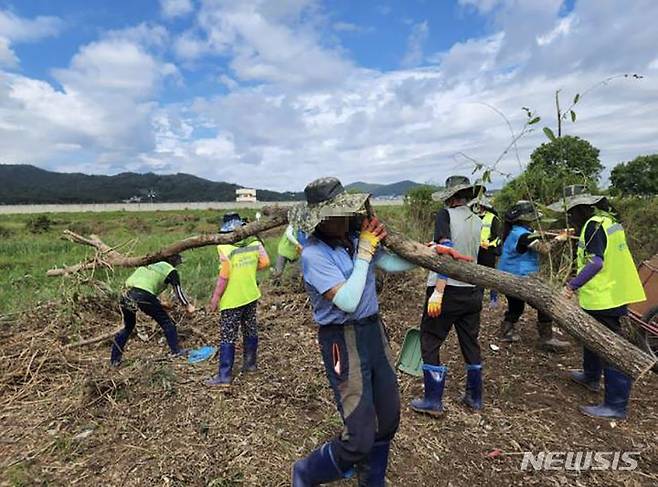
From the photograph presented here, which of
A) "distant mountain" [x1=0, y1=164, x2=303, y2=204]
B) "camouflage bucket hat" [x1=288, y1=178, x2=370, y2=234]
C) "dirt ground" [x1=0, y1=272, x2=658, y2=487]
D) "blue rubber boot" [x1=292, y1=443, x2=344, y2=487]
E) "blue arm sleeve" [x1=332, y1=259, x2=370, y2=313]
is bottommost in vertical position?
"dirt ground" [x1=0, y1=272, x2=658, y2=487]

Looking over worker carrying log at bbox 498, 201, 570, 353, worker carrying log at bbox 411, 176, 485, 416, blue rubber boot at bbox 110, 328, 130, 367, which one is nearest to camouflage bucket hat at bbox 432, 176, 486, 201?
worker carrying log at bbox 411, 176, 485, 416

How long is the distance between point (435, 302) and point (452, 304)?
0.18 metres

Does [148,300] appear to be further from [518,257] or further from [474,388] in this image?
[518,257]

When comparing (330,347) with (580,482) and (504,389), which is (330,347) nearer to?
(580,482)

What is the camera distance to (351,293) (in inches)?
86.5

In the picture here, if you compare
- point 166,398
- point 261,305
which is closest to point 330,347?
point 166,398

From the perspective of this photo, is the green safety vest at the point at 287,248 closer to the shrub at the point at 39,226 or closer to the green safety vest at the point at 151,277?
the green safety vest at the point at 151,277

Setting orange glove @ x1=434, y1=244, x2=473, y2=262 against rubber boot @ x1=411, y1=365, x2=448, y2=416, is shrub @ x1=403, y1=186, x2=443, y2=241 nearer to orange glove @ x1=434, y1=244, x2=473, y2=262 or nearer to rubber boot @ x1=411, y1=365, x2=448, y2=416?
rubber boot @ x1=411, y1=365, x2=448, y2=416

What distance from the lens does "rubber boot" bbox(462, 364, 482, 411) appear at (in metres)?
3.66

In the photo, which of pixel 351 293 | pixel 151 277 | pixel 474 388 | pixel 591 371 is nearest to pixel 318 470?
pixel 351 293

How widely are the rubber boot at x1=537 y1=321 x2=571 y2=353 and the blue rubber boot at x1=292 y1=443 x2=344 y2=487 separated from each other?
12.4 feet

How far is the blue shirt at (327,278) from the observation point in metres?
2.27

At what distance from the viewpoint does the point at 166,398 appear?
3.92 meters

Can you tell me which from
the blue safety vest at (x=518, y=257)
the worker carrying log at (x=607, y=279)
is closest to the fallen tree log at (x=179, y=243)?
the worker carrying log at (x=607, y=279)
